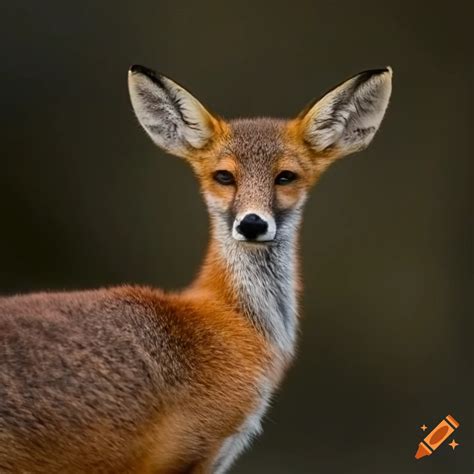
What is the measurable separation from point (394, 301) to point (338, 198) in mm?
446

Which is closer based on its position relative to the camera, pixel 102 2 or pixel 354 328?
pixel 102 2

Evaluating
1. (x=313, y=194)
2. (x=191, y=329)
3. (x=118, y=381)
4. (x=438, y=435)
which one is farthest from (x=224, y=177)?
(x=438, y=435)

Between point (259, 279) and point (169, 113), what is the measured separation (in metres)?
0.50

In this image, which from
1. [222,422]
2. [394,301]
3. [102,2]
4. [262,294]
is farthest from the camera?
[394,301]

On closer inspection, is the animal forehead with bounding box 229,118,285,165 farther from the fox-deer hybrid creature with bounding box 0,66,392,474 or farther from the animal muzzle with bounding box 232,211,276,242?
the animal muzzle with bounding box 232,211,276,242

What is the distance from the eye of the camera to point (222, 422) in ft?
8.09

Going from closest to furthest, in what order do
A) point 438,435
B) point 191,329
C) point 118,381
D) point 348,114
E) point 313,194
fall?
point 118,381 < point 191,329 < point 348,114 < point 313,194 < point 438,435

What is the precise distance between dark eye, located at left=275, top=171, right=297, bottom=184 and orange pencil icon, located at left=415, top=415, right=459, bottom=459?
1402 mm

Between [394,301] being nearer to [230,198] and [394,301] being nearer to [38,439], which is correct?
[230,198]

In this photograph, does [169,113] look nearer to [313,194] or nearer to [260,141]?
[260,141]

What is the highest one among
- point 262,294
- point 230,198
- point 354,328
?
point 230,198

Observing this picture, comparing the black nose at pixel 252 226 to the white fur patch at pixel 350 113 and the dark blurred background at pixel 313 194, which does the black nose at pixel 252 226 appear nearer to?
the white fur patch at pixel 350 113

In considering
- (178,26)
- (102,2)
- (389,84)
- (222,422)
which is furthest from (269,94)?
(222,422)

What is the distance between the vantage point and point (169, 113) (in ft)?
8.66
